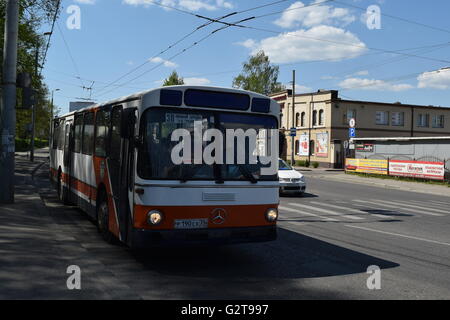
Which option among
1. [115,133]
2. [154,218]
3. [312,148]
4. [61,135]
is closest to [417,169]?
[312,148]

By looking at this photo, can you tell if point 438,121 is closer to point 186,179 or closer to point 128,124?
point 186,179

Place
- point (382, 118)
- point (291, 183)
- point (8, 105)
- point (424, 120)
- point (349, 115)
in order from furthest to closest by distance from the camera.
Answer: point (424, 120) < point (382, 118) < point (349, 115) < point (291, 183) < point (8, 105)

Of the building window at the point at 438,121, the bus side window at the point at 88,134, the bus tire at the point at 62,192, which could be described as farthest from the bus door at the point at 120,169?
A: the building window at the point at 438,121

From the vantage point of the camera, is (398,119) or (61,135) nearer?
(61,135)

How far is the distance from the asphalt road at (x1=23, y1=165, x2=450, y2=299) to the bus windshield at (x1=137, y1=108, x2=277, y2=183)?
4.60ft

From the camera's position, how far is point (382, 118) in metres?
49.7

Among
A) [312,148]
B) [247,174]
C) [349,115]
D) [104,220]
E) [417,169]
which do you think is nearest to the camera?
[247,174]

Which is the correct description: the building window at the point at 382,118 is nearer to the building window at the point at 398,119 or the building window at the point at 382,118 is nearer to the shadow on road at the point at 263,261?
the building window at the point at 398,119

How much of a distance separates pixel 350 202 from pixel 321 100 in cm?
3206

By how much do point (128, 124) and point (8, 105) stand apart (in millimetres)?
6688

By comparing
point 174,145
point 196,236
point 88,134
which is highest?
point 88,134

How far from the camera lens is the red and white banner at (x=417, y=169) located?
94.6 ft

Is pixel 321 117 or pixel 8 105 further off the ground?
pixel 321 117
